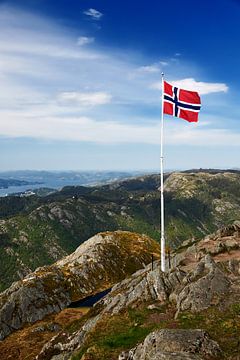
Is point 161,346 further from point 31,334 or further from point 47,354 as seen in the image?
point 31,334

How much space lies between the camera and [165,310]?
41.3 meters

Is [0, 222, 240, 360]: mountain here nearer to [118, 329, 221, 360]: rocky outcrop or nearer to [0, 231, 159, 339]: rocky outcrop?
[118, 329, 221, 360]: rocky outcrop

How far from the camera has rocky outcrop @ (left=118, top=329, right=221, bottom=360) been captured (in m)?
25.2

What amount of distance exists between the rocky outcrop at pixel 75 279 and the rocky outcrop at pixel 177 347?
77.4 metres

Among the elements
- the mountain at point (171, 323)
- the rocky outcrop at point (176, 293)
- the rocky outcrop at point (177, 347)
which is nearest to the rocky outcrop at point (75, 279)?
the mountain at point (171, 323)

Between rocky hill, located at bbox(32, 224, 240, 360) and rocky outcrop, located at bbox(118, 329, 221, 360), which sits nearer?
rocky outcrop, located at bbox(118, 329, 221, 360)

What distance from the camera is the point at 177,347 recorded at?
85.0 ft

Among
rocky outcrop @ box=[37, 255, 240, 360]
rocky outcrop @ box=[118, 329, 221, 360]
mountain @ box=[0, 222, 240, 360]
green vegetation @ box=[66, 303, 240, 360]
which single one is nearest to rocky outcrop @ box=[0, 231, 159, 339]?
mountain @ box=[0, 222, 240, 360]

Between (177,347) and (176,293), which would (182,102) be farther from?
(177,347)

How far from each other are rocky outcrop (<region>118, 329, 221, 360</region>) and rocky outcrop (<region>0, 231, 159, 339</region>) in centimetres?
7736

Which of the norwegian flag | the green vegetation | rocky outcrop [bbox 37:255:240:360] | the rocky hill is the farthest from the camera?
the norwegian flag

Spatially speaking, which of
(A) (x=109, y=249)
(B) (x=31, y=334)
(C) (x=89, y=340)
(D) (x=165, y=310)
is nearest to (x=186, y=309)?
(D) (x=165, y=310)

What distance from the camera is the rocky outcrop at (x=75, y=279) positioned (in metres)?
103

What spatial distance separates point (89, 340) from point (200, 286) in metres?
13.5
